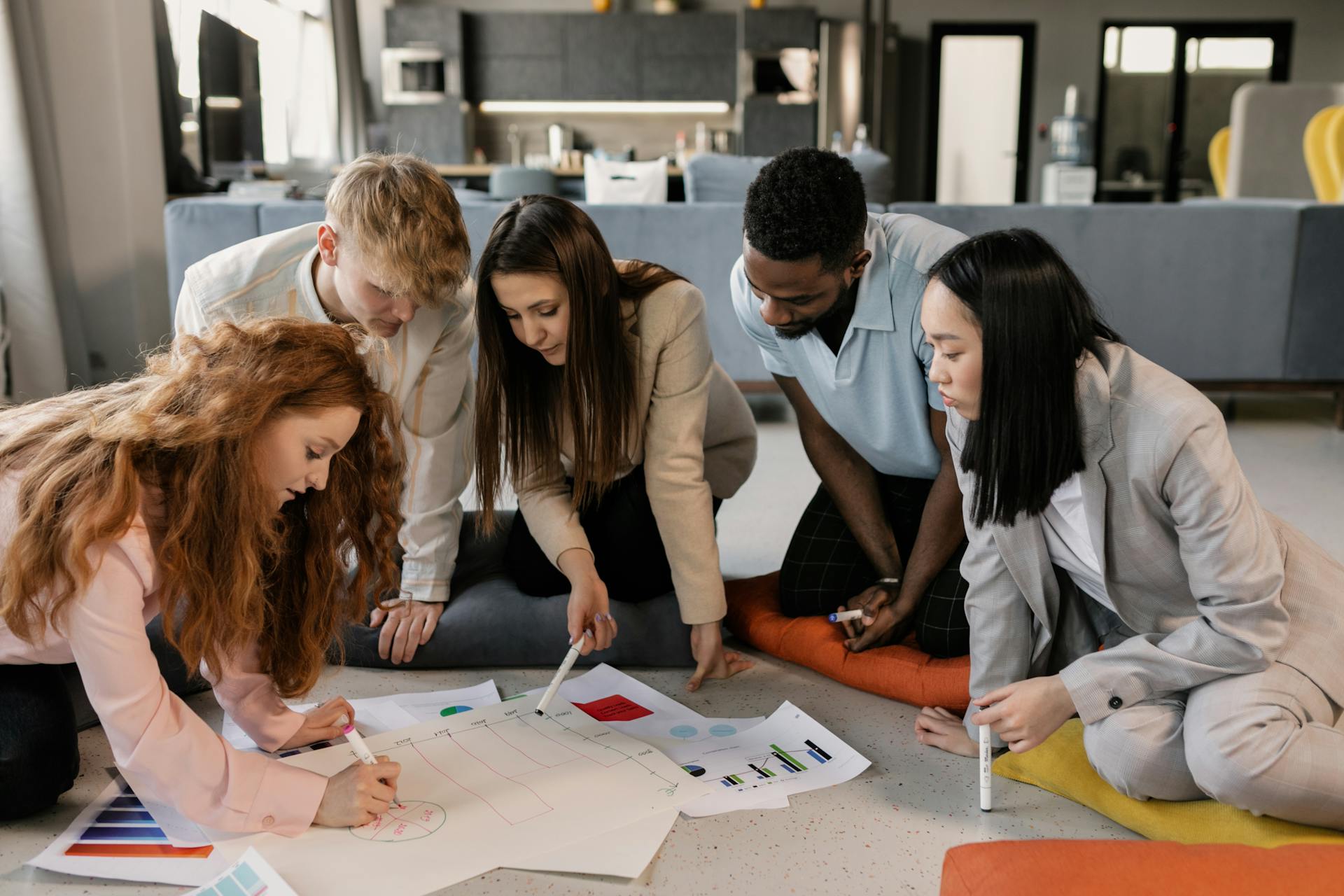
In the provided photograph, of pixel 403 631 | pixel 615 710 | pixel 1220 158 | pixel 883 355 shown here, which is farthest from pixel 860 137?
pixel 615 710

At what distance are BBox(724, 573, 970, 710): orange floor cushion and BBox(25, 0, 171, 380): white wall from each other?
2699mm

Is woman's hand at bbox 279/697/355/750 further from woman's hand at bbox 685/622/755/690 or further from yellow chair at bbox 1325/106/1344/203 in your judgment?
yellow chair at bbox 1325/106/1344/203

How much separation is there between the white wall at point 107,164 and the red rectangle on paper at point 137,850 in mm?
2810

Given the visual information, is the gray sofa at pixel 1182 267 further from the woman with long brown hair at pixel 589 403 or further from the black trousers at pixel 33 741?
the black trousers at pixel 33 741

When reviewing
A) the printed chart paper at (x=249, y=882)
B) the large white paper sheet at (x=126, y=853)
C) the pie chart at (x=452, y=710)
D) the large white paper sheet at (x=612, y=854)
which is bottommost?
the pie chart at (x=452, y=710)

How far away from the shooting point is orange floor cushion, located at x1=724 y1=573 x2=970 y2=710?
153 cm

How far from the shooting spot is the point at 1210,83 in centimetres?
811

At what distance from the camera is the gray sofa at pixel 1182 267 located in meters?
3.43

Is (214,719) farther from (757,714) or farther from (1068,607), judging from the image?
(1068,607)

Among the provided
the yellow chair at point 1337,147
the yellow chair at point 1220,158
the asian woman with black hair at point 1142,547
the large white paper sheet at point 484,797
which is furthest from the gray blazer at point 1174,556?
the yellow chair at point 1220,158

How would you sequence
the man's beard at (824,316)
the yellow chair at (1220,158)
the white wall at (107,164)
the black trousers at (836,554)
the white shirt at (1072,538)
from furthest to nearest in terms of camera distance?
the yellow chair at (1220,158)
the white wall at (107,164)
the black trousers at (836,554)
the man's beard at (824,316)
the white shirt at (1072,538)

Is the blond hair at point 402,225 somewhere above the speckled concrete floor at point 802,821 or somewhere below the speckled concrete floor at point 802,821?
above

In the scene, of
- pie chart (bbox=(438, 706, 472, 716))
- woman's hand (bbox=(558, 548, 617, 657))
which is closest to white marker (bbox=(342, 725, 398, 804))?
pie chart (bbox=(438, 706, 472, 716))

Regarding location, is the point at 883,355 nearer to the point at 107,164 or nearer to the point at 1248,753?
A: the point at 1248,753
